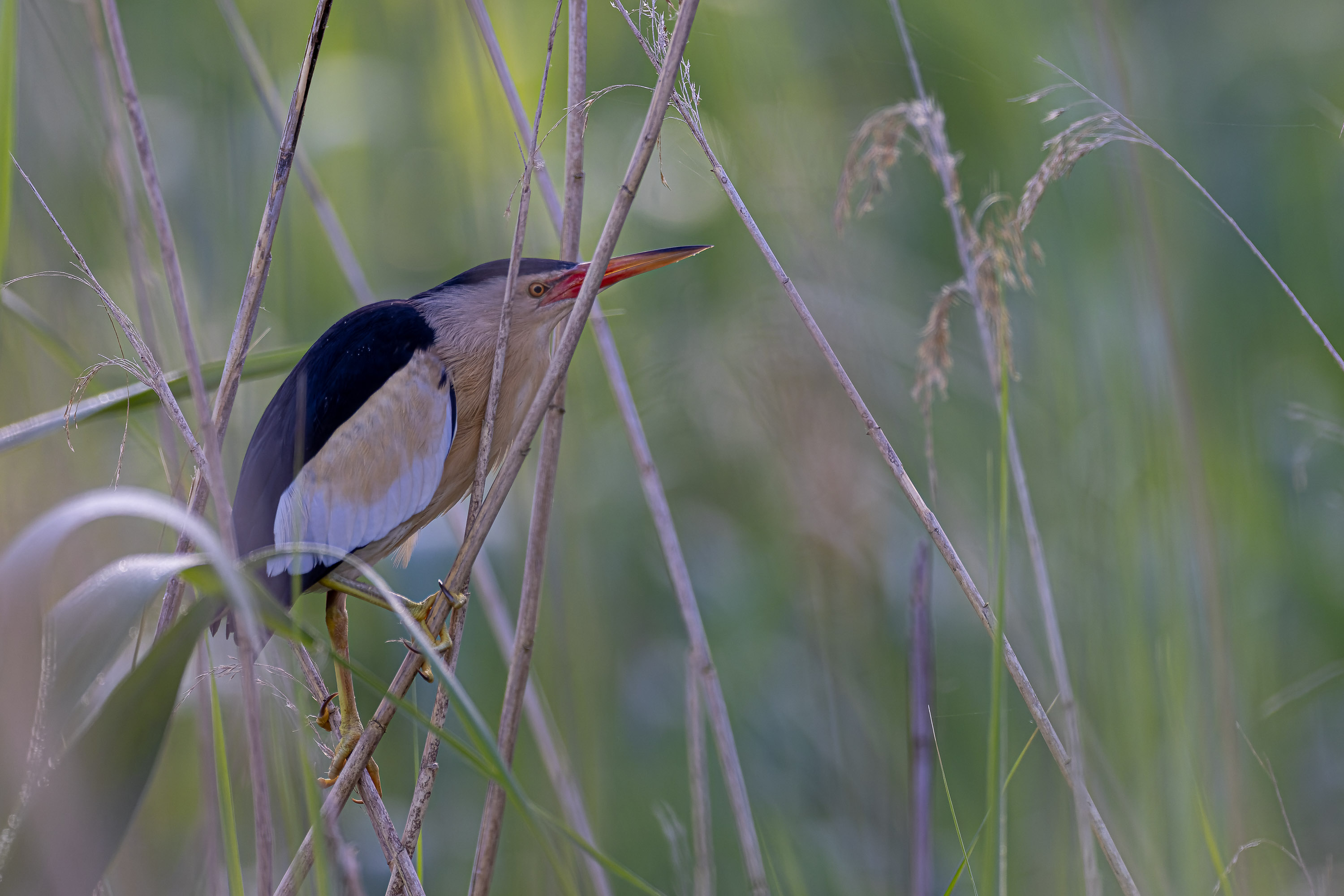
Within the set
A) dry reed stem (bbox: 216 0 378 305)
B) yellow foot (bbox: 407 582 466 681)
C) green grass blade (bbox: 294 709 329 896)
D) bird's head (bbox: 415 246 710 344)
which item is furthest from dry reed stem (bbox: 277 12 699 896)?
dry reed stem (bbox: 216 0 378 305)

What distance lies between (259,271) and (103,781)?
46 centimetres

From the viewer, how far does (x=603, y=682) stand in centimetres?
158

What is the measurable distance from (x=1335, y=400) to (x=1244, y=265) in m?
0.29

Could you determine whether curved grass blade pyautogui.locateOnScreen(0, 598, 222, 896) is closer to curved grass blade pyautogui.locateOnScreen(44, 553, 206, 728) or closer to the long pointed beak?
curved grass blade pyautogui.locateOnScreen(44, 553, 206, 728)

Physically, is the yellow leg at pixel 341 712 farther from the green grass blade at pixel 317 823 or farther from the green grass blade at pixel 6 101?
the green grass blade at pixel 6 101

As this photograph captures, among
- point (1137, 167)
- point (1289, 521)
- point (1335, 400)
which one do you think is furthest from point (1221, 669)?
point (1335, 400)

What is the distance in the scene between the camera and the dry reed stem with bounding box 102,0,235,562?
0.64 m

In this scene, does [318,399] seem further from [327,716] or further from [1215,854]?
[1215,854]

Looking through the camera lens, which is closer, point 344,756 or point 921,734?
point 921,734

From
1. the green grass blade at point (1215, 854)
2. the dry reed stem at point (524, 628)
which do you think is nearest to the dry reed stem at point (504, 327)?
the dry reed stem at point (524, 628)

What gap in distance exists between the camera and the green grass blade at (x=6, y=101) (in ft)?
2.12

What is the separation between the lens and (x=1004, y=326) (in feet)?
3.12

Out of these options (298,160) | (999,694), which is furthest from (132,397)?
(999,694)

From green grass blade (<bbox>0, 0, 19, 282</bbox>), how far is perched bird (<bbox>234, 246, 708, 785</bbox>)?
0.40m
